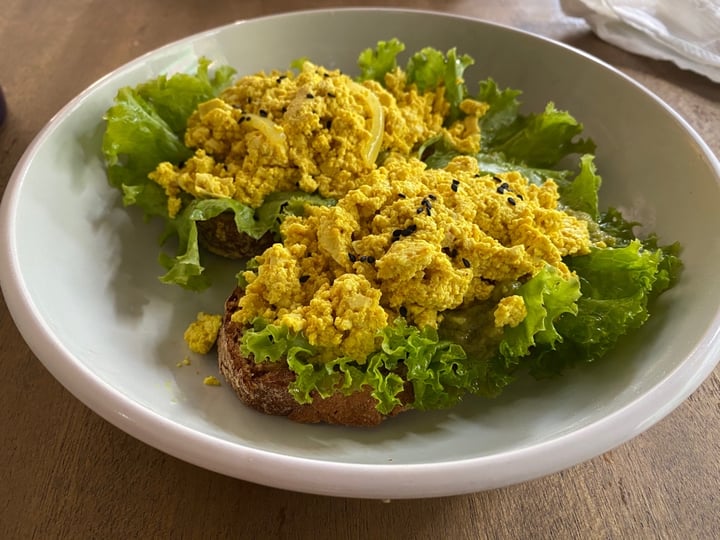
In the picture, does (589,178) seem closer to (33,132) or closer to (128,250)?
(128,250)

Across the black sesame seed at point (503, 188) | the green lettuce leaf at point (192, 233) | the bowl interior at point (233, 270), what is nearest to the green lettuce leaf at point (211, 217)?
the green lettuce leaf at point (192, 233)

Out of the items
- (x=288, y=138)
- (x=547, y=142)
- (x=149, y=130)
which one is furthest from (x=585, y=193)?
(x=149, y=130)

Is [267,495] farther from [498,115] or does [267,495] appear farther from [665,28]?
[665,28]

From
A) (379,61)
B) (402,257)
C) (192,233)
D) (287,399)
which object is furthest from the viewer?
(379,61)

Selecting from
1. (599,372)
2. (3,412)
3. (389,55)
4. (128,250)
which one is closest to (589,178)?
(599,372)

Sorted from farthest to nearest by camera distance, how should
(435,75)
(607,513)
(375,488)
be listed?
(435,75)
(607,513)
(375,488)

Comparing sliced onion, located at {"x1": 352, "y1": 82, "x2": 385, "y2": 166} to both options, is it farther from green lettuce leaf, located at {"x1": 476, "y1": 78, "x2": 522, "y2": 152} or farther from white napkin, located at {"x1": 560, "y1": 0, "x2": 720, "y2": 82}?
white napkin, located at {"x1": 560, "y1": 0, "x2": 720, "y2": 82}

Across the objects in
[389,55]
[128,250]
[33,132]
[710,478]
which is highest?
[389,55]
